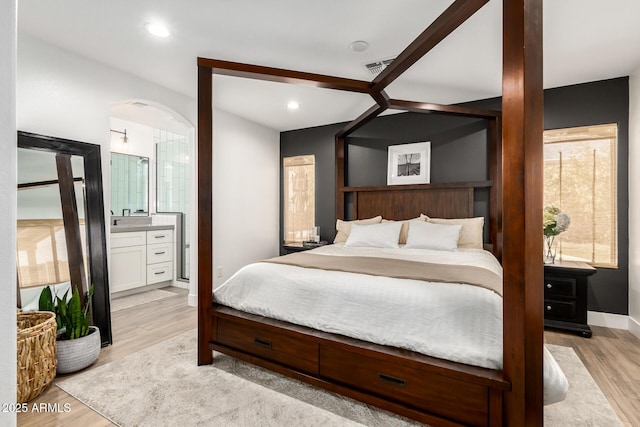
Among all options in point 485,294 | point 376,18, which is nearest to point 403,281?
point 485,294

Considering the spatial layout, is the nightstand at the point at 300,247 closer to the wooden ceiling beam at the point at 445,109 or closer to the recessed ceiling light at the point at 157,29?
the wooden ceiling beam at the point at 445,109

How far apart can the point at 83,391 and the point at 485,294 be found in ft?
8.38

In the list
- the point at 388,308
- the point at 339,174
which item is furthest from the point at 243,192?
the point at 388,308

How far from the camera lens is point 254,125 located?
486 cm

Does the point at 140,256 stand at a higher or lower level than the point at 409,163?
lower

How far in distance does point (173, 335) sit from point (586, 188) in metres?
4.50

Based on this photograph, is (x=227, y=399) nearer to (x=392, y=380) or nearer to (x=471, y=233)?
(x=392, y=380)

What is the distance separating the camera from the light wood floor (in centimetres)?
184

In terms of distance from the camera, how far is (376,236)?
369 centimetres

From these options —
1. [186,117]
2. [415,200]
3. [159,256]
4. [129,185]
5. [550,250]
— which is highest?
[186,117]

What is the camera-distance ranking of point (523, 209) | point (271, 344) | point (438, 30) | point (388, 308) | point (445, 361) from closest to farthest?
point (523, 209), point (445, 361), point (388, 308), point (438, 30), point (271, 344)

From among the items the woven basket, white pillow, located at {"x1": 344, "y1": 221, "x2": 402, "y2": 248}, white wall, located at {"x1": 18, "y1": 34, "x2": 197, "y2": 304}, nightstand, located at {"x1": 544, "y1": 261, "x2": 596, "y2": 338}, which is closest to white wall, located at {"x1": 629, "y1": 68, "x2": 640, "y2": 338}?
nightstand, located at {"x1": 544, "y1": 261, "x2": 596, "y2": 338}

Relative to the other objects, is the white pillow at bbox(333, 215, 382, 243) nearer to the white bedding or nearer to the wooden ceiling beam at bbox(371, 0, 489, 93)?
the white bedding

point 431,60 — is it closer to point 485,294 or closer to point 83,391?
point 485,294
